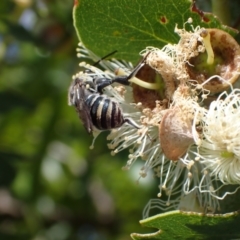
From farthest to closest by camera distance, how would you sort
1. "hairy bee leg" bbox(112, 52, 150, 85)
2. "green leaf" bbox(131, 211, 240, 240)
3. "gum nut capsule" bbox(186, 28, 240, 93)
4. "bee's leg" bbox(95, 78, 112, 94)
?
"bee's leg" bbox(95, 78, 112, 94), "hairy bee leg" bbox(112, 52, 150, 85), "gum nut capsule" bbox(186, 28, 240, 93), "green leaf" bbox(131, 211, 240, 240)

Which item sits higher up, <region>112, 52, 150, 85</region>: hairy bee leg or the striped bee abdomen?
<region>112, 52, 150, 85</region>: hairy bee leg

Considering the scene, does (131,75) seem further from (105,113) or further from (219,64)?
(219,64)

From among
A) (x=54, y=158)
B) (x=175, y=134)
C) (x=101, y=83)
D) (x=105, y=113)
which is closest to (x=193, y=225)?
(x=175, y=134)

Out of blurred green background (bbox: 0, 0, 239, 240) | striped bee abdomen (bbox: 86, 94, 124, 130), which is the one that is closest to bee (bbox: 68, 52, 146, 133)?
striped bee abdomen (bbox: 86, 94, 124, 130)

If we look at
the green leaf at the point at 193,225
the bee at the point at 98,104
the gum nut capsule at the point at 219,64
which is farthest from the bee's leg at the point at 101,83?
the green leaf at the point at 193,225

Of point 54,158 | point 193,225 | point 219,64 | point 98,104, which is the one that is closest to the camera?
point 193,225

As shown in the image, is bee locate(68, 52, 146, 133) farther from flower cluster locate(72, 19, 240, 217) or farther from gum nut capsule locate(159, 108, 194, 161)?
gum nut capsule locate(159, 108, 194, 161)

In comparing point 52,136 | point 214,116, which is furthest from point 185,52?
point 52,136
